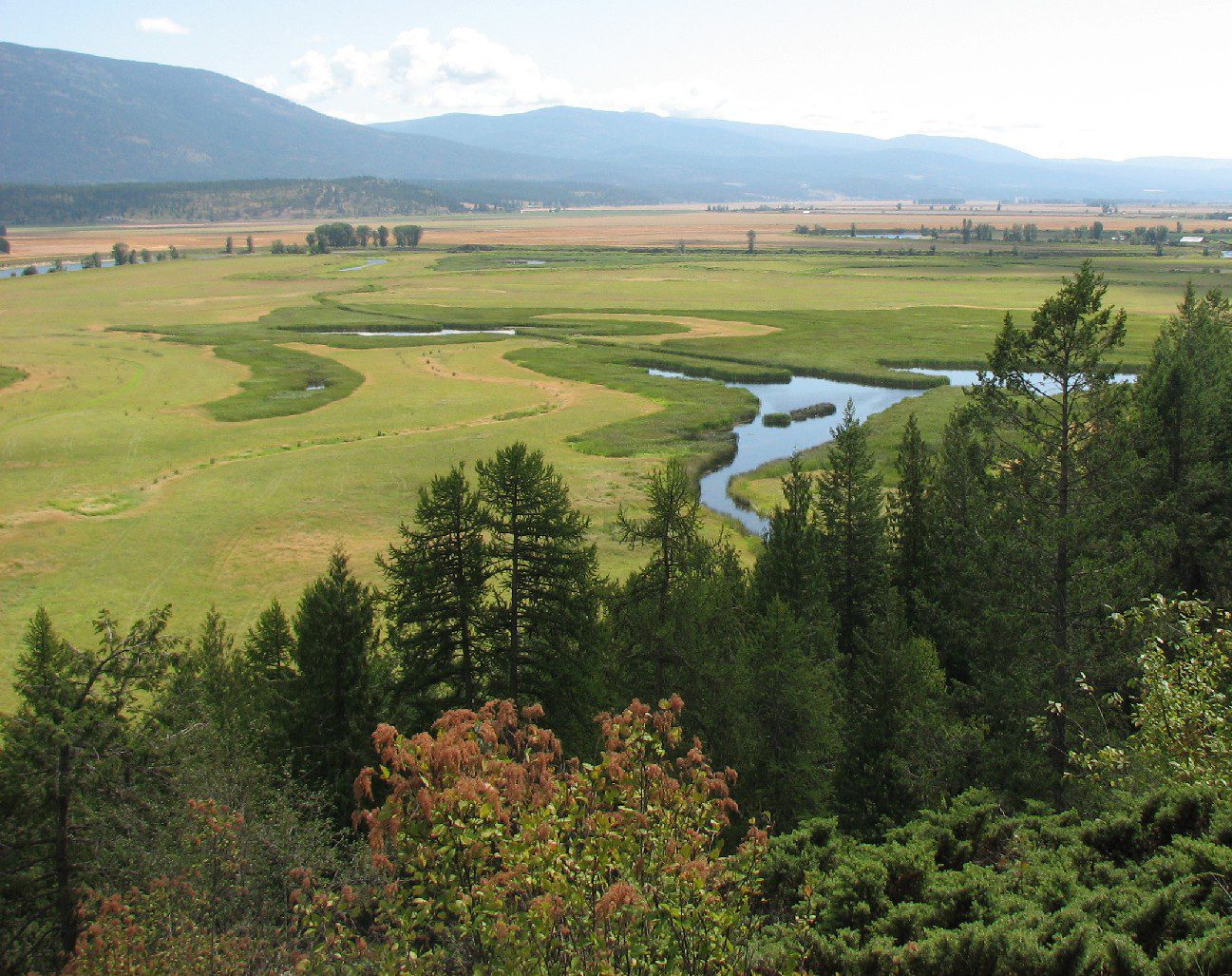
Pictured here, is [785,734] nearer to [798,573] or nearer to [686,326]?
[798,573]

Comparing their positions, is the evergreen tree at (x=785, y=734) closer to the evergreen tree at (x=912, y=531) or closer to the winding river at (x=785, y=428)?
the evergreen tree at (x=912, y=531)

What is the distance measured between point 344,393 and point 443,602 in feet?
174

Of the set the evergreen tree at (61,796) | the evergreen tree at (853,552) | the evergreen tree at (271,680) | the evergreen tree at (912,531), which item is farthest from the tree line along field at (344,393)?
the evergreen tree at (61,796)

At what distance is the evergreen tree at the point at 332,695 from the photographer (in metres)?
20.3

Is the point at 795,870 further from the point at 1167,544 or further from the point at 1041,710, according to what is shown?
the point at 1167,544

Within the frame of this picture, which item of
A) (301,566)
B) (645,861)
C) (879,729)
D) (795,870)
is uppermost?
(645,861)

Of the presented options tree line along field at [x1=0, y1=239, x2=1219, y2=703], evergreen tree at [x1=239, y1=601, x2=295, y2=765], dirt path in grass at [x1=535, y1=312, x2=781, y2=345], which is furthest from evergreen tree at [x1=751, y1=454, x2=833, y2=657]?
dirt path in grass at [x1=535, y1=312, x2=781, y2=345]

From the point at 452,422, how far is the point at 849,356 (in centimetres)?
4063

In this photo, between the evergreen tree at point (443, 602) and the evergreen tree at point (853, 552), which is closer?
the evergreen tree at point (443, 602)

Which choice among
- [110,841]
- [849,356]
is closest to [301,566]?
[110,841]

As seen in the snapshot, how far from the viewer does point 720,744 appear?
1970 centimetres

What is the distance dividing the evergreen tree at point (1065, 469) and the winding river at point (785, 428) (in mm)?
19926

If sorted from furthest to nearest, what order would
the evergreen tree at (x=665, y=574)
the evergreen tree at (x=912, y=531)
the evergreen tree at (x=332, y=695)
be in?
the evergreen tree at (x=912, y=531)
the evergreen tree at (x=665, y=574)
the evergreen tree at (x=332, y=695)

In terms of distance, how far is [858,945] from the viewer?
35.8 feet
